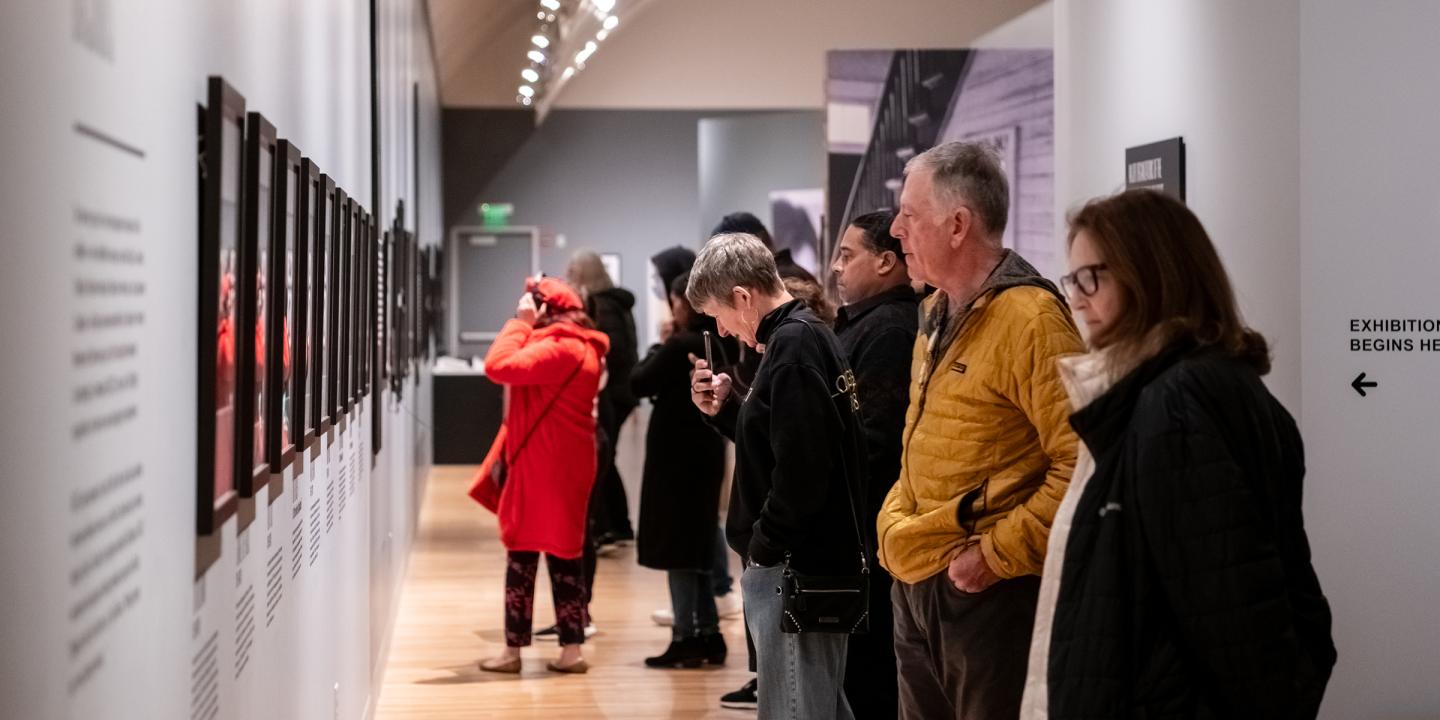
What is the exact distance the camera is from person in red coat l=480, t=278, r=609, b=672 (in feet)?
21.7

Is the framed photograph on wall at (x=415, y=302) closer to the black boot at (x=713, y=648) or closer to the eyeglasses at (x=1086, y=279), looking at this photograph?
the black boot at (x=713, y=648)

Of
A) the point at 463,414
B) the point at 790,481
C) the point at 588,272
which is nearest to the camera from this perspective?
the point at 790,481

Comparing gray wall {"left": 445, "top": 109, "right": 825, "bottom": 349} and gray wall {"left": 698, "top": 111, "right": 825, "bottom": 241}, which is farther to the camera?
gray wall {"left": 445, "top": 109, "right": 825, "bottom": 349}

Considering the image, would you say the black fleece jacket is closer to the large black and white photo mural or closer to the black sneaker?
the black sneaker

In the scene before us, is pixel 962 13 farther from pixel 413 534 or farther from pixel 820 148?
pixel 413 534

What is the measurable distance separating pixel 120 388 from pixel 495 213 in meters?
16.5

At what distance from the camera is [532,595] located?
680cm

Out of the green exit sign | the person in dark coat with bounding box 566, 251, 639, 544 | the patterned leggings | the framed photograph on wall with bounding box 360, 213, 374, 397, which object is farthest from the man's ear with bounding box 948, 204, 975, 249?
the green exit sign

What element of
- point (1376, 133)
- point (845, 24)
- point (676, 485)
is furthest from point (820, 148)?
point (1376, 133)

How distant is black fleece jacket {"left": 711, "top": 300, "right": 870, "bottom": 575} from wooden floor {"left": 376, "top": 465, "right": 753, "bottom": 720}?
8.54 ft

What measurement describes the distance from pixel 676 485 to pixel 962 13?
12422mm

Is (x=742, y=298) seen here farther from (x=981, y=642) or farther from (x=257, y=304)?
(x=257, y=304)

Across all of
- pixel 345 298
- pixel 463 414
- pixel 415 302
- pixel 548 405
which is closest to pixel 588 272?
pixel 548 405

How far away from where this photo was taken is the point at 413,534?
35.4 feet
